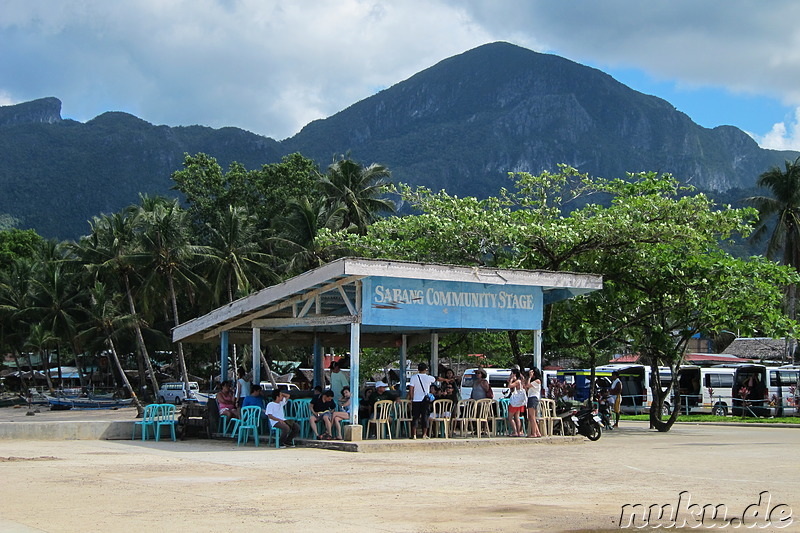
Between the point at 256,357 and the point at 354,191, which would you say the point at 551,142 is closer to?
Answer: the point at 354,191

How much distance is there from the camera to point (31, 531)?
6.52m

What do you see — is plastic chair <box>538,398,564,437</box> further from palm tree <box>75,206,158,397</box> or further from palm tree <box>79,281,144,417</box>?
palm tree <box>79,281,144,417</box>

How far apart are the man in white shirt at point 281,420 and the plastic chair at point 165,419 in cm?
255

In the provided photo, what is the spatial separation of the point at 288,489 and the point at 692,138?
190961mm

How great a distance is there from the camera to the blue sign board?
15133 millimetres

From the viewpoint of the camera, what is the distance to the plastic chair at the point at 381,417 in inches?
608

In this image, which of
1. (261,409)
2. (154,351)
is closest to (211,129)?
(154,351)

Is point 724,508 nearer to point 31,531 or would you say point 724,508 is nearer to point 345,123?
point 31,531

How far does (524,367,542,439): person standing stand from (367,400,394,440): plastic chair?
2.64 meters

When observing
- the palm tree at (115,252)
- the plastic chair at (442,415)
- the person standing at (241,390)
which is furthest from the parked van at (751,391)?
the palm tree at (115,252)

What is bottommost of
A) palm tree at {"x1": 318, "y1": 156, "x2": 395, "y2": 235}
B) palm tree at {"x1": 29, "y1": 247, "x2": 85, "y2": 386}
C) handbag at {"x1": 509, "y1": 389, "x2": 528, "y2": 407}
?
handbag at {"x1": 509, "y1": 389, "x2": 528, "y2": 407}

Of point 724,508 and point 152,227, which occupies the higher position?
point 152,227

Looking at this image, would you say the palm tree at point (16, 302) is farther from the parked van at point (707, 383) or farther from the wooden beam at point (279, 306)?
the wooden beam at point (279, 306)

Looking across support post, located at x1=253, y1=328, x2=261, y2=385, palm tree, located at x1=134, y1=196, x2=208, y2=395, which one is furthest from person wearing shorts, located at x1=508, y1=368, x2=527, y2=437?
palm tree, located at x1=134, y1=196, x2=208, y2=395
